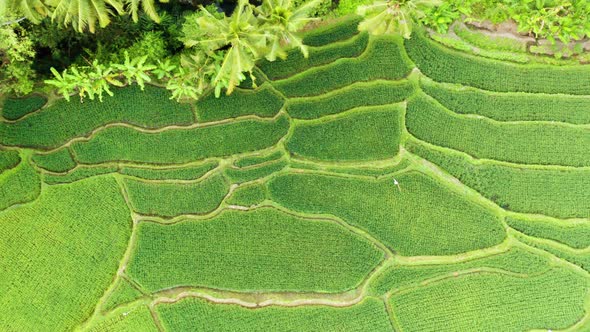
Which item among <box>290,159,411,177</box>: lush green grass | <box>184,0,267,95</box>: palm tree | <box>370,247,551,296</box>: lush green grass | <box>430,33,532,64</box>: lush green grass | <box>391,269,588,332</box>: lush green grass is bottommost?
<box>391,269,588,332</box>: lush green grass

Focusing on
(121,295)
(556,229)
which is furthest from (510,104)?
(121,295)

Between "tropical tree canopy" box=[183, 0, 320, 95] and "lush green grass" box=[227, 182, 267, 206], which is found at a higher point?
"tropical tree canopy" box=[183, 0, 320, 95]

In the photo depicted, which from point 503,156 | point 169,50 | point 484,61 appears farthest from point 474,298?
point 169,50

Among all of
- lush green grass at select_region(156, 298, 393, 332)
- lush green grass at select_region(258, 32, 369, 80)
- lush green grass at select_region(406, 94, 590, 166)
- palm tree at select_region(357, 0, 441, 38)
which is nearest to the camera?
palm tree at select_region(357, 0, 441, 38)

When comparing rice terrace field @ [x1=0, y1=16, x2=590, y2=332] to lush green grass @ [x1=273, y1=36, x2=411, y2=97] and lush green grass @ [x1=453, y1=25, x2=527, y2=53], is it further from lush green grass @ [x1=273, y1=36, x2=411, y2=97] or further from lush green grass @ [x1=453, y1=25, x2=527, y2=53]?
lush green grass @ [x1=453, y1=25, x2=527, y2=53]

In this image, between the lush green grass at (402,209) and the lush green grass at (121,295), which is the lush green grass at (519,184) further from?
the lush green grass at (121,295)

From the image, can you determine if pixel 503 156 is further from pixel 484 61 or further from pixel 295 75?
pixel 295 75

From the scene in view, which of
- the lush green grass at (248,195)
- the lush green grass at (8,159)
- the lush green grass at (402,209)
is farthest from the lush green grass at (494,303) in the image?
the lush green grass at (8,159)

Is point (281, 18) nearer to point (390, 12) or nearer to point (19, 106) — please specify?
point (390, 12)

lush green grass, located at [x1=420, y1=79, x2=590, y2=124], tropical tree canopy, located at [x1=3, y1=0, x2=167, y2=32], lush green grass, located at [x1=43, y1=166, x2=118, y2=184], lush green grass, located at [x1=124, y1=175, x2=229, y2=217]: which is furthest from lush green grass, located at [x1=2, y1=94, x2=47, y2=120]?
lush green grass, located at [x1=420, y1=79, x2=590, y2=124]
